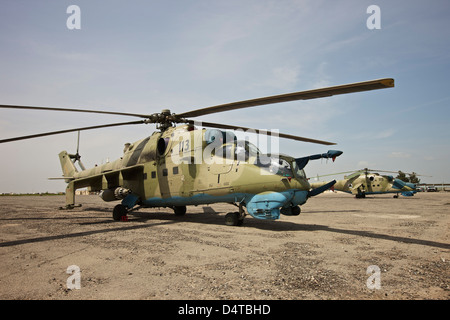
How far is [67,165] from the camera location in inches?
755

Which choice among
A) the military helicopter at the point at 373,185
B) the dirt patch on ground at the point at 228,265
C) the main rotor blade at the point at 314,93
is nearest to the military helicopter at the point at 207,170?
the main rotor blade at the point at 314,93

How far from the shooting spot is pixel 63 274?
14.0ft

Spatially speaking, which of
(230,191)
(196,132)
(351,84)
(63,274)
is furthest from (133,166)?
(351,84)

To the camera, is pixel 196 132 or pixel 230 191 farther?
pixel 196 132

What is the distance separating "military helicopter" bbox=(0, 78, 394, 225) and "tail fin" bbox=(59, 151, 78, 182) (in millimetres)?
5342

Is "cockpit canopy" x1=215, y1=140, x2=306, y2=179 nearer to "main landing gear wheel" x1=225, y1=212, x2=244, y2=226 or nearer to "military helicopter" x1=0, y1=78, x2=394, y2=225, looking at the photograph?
"military helicopter" x1=0, y1=78, x2=394, y2=225

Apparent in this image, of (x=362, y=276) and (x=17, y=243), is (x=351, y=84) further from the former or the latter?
(x=17, y=243)

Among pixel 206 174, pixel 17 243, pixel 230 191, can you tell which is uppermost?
pixel 206 174

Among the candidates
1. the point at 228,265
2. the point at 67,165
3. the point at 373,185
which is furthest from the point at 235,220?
the point at 373,185

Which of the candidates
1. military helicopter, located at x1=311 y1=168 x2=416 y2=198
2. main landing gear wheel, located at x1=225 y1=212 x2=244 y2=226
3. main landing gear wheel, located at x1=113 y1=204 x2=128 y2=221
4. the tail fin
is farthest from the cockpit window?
military helicopter, located at x1=311 y1=168 x2=416 y2=198

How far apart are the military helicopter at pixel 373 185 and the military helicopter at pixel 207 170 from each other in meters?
25.7

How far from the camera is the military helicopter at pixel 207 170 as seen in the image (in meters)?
8.42

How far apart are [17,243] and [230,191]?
632 centimetres

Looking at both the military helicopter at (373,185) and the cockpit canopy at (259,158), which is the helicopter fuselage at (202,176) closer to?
the cockpit canopy at (259,158)
